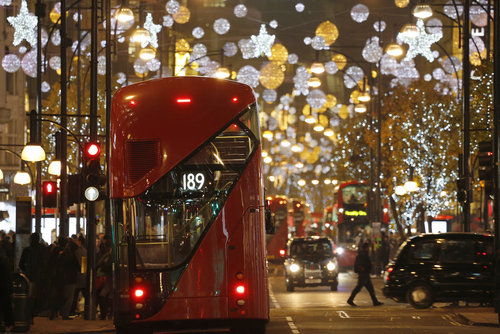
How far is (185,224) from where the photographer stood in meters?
12.1

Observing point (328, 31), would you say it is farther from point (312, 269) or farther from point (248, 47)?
point (312, 269)

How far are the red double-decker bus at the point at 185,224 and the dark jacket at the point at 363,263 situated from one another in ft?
34.7

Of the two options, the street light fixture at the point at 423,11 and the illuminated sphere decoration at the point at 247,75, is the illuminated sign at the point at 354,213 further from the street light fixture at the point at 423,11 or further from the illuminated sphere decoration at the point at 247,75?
the street light fixture at the point at 423,11

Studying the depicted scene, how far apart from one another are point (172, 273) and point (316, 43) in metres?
20.1

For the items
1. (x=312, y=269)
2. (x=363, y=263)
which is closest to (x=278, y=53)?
(x=312, y=269)

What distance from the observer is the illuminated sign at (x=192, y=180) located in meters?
12.1

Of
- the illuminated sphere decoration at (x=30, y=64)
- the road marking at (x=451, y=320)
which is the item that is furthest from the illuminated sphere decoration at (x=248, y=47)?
the road marking at (x=451, y=320)

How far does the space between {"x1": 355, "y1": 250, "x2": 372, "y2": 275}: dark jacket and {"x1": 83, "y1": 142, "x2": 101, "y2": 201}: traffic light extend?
25.4 ft

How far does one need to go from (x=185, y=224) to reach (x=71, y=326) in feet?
20.5

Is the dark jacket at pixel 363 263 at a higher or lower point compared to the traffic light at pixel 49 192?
lower

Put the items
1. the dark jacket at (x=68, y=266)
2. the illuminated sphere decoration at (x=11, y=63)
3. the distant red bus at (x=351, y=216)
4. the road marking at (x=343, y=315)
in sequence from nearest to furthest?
1. the road marking at (x=343, y=315)
2. the dark jacket at (x=68, y=266)
3. the illuminated sphere decoration at (x=11, y=63)
4. the distant red bus at (x=351, y=216)

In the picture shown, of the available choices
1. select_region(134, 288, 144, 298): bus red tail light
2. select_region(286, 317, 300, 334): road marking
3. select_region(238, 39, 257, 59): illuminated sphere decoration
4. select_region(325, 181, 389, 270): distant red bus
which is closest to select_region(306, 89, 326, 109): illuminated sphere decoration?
select_region(325, 181, 389, 270): distant red bus

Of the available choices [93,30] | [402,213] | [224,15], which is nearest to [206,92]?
[93,30]

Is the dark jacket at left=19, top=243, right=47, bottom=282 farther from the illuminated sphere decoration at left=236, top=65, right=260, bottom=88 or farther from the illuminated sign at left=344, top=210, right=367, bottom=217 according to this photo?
the illuminated sign at left=344, top=210, right=367, bottom=217
